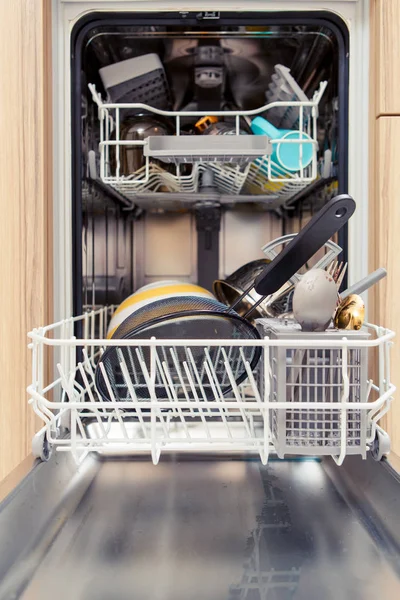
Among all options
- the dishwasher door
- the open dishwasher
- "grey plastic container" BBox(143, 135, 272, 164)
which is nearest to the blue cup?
the open dishwasher

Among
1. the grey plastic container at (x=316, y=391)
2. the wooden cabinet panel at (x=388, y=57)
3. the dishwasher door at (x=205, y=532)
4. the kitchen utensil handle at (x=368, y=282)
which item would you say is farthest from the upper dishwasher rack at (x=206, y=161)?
the dishwasher door at (x=205, y=532)

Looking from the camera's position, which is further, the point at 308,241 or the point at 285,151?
the point at 285,151

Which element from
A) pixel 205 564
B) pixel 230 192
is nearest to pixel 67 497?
pixel 205 564

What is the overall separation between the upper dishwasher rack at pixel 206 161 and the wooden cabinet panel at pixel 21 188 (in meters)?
0.11

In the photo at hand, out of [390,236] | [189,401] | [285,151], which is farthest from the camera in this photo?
[285,151]

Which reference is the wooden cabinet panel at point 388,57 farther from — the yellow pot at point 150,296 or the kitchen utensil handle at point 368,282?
the yellow pot at point 150,296

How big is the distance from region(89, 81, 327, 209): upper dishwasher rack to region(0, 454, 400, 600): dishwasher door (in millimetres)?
483

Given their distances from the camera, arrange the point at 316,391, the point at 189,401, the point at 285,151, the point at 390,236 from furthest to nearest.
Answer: the point at 285,151
the point at 390,236
the point at 189,401
the point at 316,391

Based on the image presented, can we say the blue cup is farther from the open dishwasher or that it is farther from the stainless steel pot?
the stainless steel pot

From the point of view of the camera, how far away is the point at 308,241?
634 millimetres

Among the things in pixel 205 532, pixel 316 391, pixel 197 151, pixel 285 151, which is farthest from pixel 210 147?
pixel 205 532

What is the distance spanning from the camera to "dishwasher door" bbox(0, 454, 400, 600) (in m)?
0.54

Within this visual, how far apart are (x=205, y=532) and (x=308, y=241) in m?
0.39

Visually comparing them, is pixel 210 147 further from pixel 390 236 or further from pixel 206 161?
pixel 390 236
